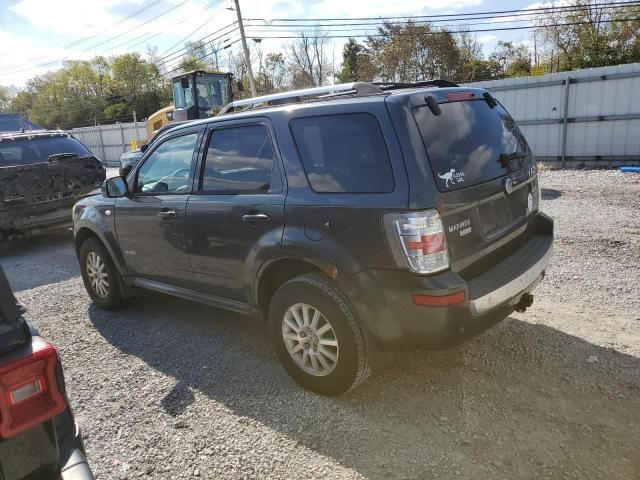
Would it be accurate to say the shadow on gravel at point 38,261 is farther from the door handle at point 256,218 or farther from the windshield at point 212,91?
the windshield at point 212,91

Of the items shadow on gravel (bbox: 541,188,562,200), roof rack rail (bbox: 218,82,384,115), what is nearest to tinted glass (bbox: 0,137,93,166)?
roof rack rail (bbox: 218,82,384,115)

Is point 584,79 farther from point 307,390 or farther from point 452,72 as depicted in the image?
point 452,72

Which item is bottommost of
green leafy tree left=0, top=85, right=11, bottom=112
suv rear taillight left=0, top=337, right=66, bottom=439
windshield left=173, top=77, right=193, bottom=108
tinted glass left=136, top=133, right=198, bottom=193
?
suv rear taillight left=0, top=337, right=66, bottom=439

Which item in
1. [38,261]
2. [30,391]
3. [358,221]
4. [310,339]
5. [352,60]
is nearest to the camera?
[30,391]

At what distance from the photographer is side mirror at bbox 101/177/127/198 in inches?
181

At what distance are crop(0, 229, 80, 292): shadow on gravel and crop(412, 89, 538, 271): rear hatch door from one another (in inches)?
217

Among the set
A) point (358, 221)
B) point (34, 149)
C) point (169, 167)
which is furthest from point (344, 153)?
point (34, 149)

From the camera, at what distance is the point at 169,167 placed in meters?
4.29

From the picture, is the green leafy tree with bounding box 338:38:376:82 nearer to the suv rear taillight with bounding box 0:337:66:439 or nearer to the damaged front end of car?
the damaged front end of car

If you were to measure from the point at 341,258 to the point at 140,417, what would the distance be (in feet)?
5.66

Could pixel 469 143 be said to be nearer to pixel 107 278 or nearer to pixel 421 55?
pixel 107 278

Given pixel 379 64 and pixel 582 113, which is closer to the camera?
pixel 582 113

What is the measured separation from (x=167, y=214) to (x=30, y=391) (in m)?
2.55

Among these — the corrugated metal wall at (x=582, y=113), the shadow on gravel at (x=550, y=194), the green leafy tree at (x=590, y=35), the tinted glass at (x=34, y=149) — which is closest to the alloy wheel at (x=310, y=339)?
the tinted glass at (x=34, y=149)
